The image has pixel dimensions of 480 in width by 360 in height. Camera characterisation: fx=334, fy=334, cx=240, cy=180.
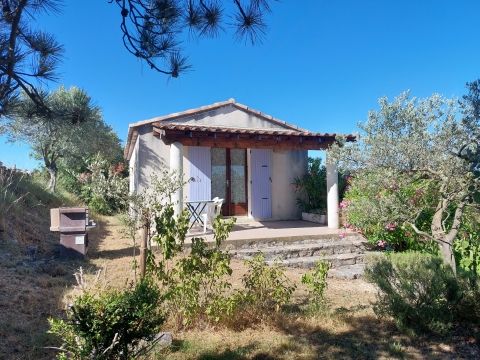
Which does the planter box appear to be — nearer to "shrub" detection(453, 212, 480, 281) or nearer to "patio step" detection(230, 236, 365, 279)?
"patio step" detection(230, 236, 365, 279)

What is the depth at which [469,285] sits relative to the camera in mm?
3771

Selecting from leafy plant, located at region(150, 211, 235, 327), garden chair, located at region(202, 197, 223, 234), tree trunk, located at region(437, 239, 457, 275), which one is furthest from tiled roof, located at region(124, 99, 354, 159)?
leafy plant, located at region(150, 211, 235, 327)

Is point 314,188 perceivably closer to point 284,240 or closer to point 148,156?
point 284,240

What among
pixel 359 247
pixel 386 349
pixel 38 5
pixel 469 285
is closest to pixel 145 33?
pixel 38 5

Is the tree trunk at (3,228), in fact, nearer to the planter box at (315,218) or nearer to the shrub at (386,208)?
the shrub at (386,208)

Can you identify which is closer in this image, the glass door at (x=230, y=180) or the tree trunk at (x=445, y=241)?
the tree trunk at (x=445, y=241)

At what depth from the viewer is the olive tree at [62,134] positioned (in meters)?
3.32

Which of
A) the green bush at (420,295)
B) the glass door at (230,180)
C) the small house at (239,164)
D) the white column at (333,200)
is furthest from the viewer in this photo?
the glass door at (230,180)

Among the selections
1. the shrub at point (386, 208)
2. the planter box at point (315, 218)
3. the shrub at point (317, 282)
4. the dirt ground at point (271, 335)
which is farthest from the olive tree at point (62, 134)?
the planter box at point (315, 218)

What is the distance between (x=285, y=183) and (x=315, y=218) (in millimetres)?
1717

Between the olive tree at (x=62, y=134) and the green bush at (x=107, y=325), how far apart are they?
1900 millimetres

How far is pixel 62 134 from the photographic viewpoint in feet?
23.9

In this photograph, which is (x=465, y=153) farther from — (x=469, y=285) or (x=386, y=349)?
(x=386, y=349)

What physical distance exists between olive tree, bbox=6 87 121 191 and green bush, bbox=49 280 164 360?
6.23 feet
